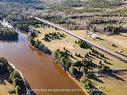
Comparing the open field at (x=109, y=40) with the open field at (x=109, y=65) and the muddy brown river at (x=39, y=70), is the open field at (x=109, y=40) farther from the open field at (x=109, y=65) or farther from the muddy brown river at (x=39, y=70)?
the muddy brown river at (x=39, y=70)

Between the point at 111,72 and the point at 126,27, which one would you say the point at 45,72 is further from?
the point at 126,27

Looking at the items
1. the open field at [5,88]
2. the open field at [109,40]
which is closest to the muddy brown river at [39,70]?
the open field at [5,88]

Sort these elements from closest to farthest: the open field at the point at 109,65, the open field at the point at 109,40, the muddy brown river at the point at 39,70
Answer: the open field at the point at 109,65 → the muddy brown river at the point at 39,70 → the open field at the point at 109,40

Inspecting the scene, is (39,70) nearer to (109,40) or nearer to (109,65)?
(109,65)

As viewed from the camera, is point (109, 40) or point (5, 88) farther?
point (109, 40)

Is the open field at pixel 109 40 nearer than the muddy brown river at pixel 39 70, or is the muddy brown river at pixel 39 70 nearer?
the muddy brown river at pixel 39 70

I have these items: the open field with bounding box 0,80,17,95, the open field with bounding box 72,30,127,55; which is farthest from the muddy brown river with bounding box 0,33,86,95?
the open field with bounding box 72,30,127,55

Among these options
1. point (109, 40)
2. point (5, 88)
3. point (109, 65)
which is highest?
point (109, 40)

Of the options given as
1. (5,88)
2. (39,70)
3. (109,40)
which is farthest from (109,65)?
(5,88)

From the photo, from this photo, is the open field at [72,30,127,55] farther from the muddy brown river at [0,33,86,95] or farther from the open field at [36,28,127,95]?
the muddy brown river at [0,33,86,95]

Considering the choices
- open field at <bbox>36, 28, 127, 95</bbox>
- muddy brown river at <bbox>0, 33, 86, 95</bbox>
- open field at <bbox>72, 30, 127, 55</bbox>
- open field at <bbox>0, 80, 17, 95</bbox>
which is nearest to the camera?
open field at <bbox>0, 80, 17, 95</bbox>
